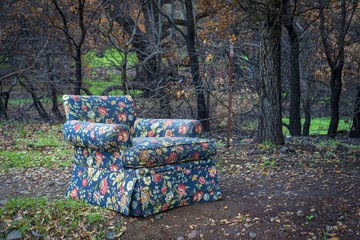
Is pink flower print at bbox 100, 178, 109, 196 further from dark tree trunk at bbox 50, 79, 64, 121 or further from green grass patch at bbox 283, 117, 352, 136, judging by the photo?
green grass patch at bbox 283, 117, 352, 136

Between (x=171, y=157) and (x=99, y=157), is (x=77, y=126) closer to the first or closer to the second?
(x=99, y=157)

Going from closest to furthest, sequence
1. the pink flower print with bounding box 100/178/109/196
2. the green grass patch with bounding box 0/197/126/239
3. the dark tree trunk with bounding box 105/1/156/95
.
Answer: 1. the green grass patch with bounding box 0/197/126/239
2. the pink flower print with bounding box 100/178/109/196
3. the dark tree trunk with bounding box 105/1/156/95

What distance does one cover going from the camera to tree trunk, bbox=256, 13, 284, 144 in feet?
19.5

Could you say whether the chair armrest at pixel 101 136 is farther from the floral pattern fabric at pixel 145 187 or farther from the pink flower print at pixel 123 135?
the floral pattern fabric at pixel 145 187

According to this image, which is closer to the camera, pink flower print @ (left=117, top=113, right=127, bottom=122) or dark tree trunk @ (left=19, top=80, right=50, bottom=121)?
pink flower print @ (left=117, top=113, right=127, bottom=122)

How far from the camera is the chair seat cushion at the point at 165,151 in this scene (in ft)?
10.3

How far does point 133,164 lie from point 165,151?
1.02 feet

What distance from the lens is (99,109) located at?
390 centimetres

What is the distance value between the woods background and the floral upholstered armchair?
2709mm

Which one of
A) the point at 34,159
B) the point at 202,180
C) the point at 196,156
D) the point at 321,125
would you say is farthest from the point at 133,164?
the point at 321,125

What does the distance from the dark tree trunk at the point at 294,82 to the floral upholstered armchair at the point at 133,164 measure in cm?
539

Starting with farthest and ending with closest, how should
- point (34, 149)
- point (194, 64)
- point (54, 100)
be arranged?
point (54, 100), point (194, 64), point (34, 149)

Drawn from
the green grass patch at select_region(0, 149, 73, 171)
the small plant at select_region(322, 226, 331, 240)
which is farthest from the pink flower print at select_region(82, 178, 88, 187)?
the small plant at select_region(322, 226, 331, 240)

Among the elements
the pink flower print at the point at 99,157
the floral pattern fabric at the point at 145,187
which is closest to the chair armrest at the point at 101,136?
the pink flower print at the point at 99,157
